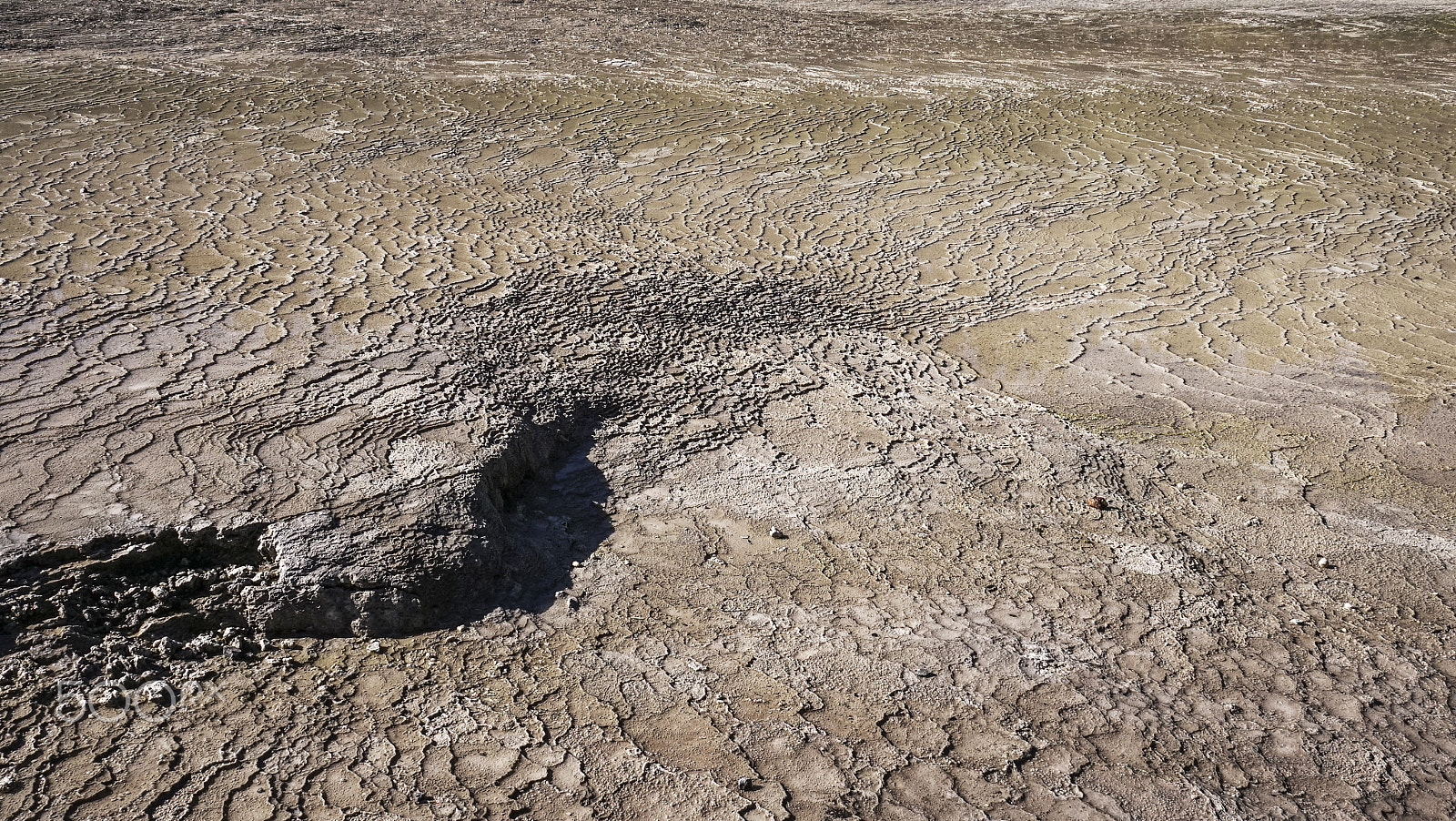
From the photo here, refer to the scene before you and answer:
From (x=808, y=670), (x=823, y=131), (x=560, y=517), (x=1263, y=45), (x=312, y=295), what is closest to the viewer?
(x=808, y=670)

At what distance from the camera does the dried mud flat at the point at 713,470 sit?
7.55 feet

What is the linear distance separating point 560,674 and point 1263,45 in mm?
11553

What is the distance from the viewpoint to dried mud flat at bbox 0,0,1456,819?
2.30 metres

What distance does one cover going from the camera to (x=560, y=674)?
2516 mm

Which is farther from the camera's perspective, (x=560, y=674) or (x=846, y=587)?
(x=846, y=587)

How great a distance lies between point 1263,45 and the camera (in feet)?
36.9

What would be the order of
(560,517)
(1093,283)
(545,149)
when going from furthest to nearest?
(545,149) → (1093,283) → (560,517)

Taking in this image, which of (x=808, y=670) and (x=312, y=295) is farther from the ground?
(x=312, y=295)

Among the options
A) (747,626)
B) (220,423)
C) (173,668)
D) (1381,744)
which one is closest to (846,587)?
(747,626)

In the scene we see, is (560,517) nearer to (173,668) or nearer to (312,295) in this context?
(173,668)

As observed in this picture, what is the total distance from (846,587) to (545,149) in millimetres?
4874

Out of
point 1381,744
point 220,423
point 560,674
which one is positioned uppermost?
point 220,423

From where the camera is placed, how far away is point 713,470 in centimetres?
354

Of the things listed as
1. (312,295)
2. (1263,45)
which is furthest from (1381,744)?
(1263,45)
